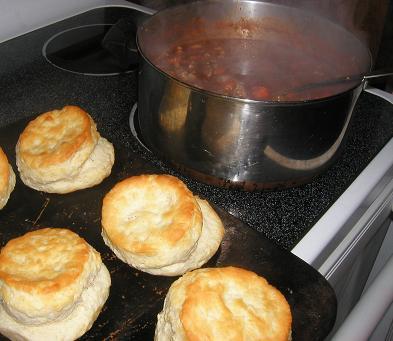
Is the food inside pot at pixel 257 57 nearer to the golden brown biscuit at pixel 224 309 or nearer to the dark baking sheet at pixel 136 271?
the dark baking sheet at pixel 136 271

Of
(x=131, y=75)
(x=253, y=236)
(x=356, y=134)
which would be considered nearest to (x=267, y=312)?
(x=253, y=236)

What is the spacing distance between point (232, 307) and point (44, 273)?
353 millimetres

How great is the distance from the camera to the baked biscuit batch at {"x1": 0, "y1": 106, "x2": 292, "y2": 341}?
2.65ft

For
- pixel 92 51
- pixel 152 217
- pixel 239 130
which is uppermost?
pixel 239 130

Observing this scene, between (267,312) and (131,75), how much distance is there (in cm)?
109

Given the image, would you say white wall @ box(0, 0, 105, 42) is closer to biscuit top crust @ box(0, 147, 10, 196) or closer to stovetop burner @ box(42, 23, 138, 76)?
stovetop burner @ box(42, 23, 138, 76)

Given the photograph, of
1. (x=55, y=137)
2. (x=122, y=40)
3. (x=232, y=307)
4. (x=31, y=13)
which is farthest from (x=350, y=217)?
(x=31, y=13)

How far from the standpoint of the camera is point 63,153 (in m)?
1.06

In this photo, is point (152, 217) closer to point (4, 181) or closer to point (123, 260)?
point (123, 260)

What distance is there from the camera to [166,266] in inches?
37.3

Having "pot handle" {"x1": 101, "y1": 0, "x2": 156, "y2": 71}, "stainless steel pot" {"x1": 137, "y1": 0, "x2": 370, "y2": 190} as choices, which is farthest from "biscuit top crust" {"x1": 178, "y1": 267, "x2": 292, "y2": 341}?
"pot handle" {"x1": 101, "y1": 0, "x2": 156, "y2": 71}

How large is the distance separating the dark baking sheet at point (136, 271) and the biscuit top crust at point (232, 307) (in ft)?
0.26

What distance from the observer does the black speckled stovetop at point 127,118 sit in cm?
115

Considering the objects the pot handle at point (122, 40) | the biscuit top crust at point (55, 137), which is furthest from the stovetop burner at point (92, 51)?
the biscuit top crust at point (55, 137)
